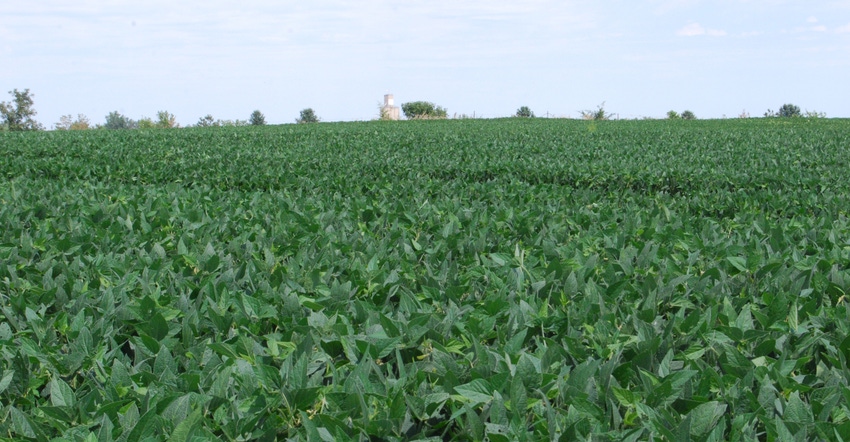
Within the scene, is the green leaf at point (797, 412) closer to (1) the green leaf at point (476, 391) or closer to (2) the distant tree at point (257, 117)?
(1) the green leaf at point (476, 391)

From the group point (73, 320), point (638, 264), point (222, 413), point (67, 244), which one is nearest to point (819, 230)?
point (638, 264)

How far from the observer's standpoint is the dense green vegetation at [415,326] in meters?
1.99

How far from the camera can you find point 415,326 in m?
2.47

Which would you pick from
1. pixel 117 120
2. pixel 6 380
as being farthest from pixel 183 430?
pixel 117 120

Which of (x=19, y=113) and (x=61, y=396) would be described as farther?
(x=19, y=113)

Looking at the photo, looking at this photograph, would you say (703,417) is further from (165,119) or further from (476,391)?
(165,119)

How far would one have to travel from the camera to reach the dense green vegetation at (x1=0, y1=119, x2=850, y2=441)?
1.99 meters

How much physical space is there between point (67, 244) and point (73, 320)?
4.53ft

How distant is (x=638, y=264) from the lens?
354cm

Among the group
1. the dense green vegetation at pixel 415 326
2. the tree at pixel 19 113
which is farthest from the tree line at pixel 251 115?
the dense green vegetation at pixel 415 326

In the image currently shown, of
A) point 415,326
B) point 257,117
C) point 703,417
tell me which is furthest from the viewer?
point 257,117

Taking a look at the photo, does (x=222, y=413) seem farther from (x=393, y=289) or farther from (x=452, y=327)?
(x=393, y=289)

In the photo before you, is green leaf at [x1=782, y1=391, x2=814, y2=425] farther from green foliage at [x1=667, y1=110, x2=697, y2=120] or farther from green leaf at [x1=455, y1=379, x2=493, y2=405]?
green foliage at [x1=667, y1=110, x2=697, y2=120]

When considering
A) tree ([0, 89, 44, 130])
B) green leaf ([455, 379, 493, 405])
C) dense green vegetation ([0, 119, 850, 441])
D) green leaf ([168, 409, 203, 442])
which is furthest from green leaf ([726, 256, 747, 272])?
tree ([0, 89, 44, 130])
